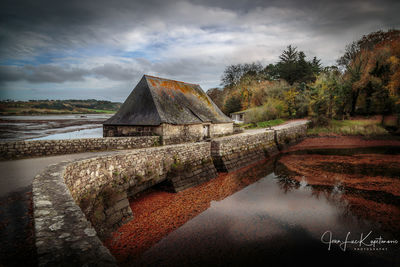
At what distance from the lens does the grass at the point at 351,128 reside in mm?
22438

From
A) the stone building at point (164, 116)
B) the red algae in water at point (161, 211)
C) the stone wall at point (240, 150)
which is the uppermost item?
the stone building at point (164, 116)

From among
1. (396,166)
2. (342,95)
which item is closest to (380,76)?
(342,95)

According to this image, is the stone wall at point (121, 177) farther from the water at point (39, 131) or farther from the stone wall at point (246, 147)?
the water at point (39, 131)

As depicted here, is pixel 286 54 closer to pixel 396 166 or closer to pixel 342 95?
pixel 342 95

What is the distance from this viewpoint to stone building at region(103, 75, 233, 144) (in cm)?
1485

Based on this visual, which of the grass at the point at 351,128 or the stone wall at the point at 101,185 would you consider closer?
the stone wall at the point at 101,185

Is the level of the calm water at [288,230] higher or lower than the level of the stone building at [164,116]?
lower

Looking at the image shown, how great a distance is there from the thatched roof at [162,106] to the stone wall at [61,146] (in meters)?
2.92

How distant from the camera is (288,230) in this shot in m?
6.79

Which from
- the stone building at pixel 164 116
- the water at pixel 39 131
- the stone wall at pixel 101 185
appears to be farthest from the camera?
the water at pixel 39 131

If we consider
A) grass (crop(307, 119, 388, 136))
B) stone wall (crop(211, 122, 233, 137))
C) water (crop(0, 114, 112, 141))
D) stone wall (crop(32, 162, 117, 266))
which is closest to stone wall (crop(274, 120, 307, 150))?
grass (crop(307, 119, 388, 136))

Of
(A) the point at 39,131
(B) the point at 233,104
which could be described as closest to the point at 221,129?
(B) the point at 233,104

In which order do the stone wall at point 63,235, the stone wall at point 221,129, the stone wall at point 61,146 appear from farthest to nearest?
the stone wall at point 221,129 → the stone wall at point 61,146 → the stone wall at point 63,235

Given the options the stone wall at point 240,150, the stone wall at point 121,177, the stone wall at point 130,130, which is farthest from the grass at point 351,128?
the stone wall at point 130,130
